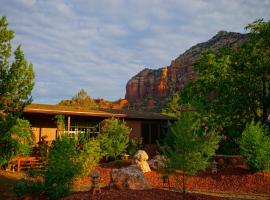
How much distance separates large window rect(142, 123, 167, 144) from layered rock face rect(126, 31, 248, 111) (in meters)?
34.0

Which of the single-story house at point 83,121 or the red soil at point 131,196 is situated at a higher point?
the single-story house at point 83,121

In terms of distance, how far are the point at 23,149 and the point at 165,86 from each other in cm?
7464

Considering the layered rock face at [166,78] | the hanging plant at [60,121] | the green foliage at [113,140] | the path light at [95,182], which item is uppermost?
the layered rock face at [166,78]

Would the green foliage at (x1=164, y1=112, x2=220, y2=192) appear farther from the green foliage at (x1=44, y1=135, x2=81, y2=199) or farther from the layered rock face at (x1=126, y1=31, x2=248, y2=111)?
the layered rock face at (x1=126, y1=31, x2=248, y2=111)

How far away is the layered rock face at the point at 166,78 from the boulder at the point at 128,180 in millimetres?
52907

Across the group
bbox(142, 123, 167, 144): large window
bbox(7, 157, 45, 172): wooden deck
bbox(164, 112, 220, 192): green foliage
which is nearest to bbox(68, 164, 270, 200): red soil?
bbox(164, 112, 220, 192): green foliage

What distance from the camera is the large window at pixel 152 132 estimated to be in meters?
30.1

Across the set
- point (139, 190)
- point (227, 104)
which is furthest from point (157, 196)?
point (227, 104)

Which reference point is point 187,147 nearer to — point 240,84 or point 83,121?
point 240,84

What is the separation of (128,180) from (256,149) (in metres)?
7.67

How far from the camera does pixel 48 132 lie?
25.5 meters

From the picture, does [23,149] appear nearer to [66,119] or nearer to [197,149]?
[66,119]

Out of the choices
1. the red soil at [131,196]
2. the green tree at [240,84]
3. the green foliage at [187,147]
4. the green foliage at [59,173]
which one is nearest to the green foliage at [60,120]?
the green tree at [240,84]

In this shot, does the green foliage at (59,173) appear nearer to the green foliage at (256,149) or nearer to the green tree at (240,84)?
the green foliage at (256,149)
